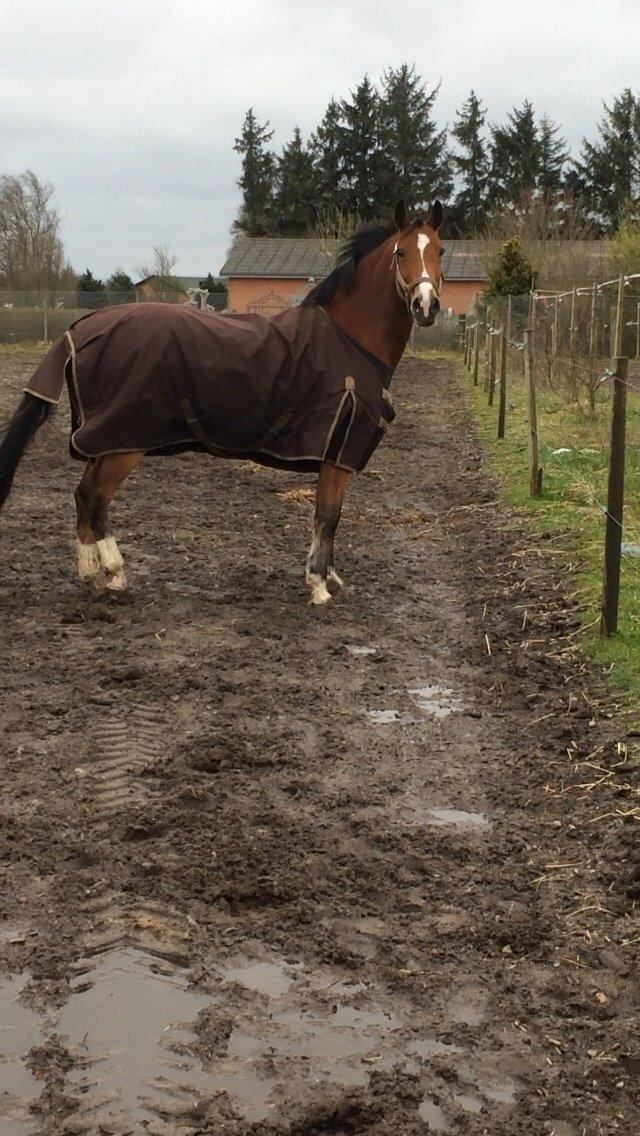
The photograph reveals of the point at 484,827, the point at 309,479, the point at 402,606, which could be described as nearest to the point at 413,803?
the point at 484,827

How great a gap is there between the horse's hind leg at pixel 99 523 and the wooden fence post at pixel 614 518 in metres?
2.65

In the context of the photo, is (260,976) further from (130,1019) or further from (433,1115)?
(433,1115)

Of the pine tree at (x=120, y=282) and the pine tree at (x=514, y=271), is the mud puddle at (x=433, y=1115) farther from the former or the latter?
the pine tree at (x=120, y=282)

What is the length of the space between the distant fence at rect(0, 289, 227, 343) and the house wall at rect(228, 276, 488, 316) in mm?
13344

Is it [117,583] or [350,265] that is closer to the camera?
[117,583]

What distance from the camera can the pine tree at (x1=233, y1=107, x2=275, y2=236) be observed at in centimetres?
6481

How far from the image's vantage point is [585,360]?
17.3 meters

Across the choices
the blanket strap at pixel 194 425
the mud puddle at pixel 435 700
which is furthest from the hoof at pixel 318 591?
the mud puddle at pixel 435 700

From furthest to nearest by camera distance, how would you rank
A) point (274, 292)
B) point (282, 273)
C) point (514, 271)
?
point (274, 292)
point (282, 273)
point (514, 271)

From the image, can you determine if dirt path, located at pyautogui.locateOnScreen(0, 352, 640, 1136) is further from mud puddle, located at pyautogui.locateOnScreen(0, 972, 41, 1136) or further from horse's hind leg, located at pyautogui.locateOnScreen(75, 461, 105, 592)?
horse's hind leg, located at pyautogui.locateOnScreen(75, 461, 105, 592)

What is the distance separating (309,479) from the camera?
11570mm

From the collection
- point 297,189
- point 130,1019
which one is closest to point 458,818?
point 130,1019

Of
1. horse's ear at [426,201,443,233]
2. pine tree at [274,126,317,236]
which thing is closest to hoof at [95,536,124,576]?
horse's ear at [426,201,443,233]

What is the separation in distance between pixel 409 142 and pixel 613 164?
9.75 metres
